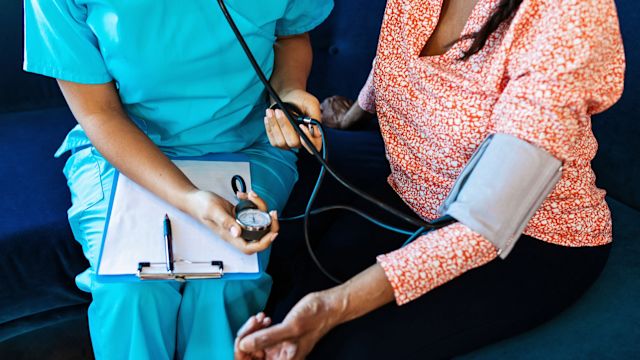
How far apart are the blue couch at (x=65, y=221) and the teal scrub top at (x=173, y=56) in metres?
0.17

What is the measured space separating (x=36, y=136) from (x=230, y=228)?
75 centimetres

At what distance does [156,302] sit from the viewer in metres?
0.94

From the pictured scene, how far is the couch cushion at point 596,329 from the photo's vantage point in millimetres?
929

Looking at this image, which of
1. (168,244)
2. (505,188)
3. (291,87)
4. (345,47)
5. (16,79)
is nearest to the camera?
(505,188)

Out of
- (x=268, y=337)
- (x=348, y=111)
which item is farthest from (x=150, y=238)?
(x=348, y=111)

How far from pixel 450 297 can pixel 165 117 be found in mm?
594

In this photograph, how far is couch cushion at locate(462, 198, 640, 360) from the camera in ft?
3.05

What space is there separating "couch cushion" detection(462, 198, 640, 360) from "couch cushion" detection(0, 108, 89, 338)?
0.80 m

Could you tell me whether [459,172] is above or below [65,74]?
below

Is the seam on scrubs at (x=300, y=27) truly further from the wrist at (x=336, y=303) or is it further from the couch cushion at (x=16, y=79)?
the couch cushion at (x=16, y=79)

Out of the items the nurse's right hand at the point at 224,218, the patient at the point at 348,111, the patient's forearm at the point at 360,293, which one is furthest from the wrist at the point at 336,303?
the patient at the point at 348,111

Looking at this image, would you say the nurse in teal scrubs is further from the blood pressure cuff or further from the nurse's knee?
the blood pressure cuff

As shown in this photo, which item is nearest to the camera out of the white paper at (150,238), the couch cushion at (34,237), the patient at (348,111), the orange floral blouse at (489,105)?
the orange floral blouse at (489,105)

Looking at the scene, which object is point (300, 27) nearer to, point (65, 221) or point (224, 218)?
point (224, 218)
